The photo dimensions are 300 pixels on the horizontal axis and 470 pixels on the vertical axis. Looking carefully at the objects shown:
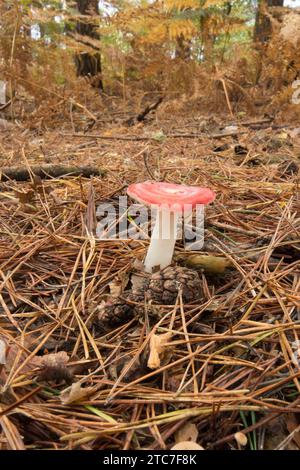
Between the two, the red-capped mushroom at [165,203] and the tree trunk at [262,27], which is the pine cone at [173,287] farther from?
the tree trunk at [262,27]

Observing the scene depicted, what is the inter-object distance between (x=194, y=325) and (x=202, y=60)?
5.99 meters

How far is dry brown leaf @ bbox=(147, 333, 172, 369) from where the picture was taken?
1.22 metres

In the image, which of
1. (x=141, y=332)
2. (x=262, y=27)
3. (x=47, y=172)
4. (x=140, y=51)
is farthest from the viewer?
(x=262, y=27)

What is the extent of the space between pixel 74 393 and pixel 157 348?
295 mm

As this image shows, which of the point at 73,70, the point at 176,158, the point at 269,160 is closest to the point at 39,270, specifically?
the point at 176,158

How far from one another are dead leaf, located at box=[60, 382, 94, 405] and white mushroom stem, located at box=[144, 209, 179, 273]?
24.8 inches

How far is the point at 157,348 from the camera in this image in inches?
49.9

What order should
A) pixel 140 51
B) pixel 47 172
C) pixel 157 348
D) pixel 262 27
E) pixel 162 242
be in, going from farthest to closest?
pixel 262 27 → pixel 140 51 → pixel 47 172 → pixel 162 242 → pixel 157 348

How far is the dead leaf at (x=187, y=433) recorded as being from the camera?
40.3 inches

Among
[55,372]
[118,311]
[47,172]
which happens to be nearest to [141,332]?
[118,311]

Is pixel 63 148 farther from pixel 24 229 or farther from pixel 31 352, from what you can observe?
pixel 31 352

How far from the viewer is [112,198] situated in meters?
2.33

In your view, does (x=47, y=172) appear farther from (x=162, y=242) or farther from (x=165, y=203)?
(x=165, y=203)

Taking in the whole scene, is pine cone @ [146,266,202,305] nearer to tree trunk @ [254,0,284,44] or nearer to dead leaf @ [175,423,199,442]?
dead leaf @ [175,423,199,442]
